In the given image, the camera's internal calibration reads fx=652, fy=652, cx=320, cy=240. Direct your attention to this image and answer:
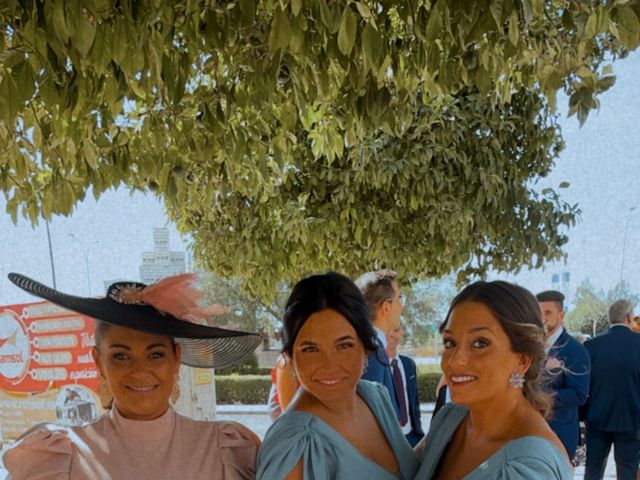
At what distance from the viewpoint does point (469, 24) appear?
68.2 inches

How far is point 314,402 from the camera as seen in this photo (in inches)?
78.3

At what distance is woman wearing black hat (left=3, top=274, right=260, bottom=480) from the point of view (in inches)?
65.0

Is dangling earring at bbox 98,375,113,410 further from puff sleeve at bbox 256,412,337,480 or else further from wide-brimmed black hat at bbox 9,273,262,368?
puff sleeve at bbox 256,412,337,480

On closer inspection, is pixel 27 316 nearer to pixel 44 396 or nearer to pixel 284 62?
pixel 44 396

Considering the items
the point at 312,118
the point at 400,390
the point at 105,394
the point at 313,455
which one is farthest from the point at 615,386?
the point at 105,394

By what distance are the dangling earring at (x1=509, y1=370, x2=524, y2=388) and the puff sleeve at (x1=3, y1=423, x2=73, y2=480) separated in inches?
46.2

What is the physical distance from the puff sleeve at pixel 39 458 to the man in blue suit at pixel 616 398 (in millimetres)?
4886

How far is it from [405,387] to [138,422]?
2.32 meters

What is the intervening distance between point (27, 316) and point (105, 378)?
481 cm

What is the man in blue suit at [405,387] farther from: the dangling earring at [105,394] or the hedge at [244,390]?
the hedge at [244,390]

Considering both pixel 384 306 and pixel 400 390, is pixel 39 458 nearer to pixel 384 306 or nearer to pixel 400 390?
pixel 384 306

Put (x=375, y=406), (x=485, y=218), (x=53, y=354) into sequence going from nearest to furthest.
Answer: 1. (x=375, y=406)
2. (x=485, y=218)
3. (x=53, y=354)

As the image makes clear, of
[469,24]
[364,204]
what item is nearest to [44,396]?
A: [364,204]

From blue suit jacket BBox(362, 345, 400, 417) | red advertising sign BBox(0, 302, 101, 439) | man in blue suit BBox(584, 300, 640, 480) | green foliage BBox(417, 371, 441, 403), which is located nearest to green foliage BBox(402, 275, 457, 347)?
green foliage BBox(417, 371, 441, 403)
